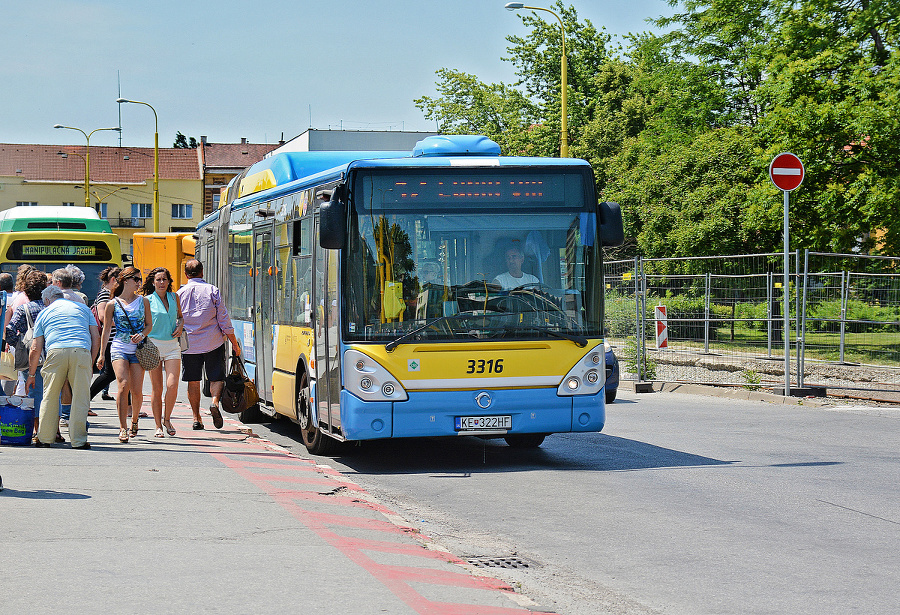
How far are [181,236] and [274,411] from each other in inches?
741

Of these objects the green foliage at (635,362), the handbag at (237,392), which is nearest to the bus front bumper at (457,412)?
the handbag at (237,392)

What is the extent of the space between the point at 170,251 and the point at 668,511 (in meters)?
25.2

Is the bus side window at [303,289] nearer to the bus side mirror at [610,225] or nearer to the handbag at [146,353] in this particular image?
the handbag at [146,353]

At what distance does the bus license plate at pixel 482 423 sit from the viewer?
10.6 metres

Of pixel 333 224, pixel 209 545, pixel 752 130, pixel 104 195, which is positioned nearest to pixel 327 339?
pixel 333 224

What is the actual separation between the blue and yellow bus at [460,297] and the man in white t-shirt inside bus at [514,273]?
0.01m

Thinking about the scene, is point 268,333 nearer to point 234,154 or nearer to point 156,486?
point 156,486

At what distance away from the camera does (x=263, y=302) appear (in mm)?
14359

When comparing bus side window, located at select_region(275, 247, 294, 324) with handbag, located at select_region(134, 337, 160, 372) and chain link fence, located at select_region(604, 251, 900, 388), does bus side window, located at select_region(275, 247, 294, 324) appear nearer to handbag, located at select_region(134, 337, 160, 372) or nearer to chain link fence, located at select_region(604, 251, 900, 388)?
handbag, located at select_region(134, 337, 160, 372)

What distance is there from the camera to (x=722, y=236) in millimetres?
35438

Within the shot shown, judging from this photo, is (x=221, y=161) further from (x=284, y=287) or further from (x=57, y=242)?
(x=284, y=287)

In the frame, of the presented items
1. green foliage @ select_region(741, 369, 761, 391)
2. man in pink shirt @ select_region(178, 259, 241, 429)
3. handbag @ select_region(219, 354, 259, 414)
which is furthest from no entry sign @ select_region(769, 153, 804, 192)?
man in pink shirt @ select_region(178, 259, 241, 429)

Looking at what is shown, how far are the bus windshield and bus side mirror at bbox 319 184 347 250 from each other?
10 centimetres

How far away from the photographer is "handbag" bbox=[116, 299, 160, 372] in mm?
12221
